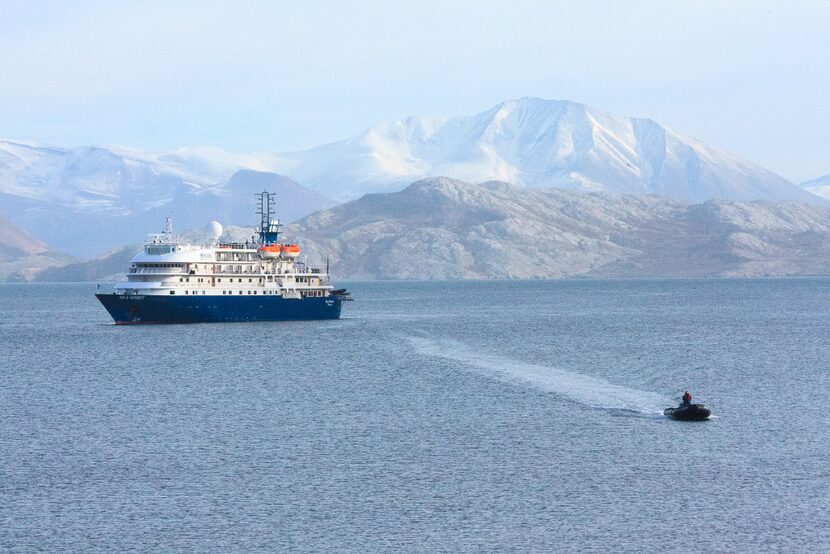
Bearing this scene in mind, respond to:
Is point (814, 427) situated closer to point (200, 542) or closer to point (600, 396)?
point (600, 396)

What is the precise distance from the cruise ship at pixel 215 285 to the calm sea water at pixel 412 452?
91.1ft

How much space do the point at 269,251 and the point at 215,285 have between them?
942cm

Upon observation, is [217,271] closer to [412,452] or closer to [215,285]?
[215,285]

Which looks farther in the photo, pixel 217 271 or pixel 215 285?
pixel 215 285

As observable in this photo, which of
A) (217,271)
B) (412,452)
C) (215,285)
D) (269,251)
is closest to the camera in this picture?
(412,452)

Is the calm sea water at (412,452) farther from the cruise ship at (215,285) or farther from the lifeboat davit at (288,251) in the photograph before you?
the lifeboat davit at (288,251)

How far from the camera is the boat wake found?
9088 cm

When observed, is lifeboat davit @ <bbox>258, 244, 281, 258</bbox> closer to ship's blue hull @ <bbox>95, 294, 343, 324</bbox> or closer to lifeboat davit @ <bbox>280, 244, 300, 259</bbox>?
lifeboat davit @ <bbox>280, 244, 300, 259</bbox>

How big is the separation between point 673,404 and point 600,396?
658 centimetres

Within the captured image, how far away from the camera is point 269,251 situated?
167625 millimetres

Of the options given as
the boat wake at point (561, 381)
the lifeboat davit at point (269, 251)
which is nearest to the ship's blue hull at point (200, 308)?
the lifeboat davit at point (269, 251)

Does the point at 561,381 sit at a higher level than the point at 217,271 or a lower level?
lower

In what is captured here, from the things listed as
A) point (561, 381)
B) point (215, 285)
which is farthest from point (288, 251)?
point (561, 381)

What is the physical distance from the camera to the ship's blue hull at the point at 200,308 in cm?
16038
